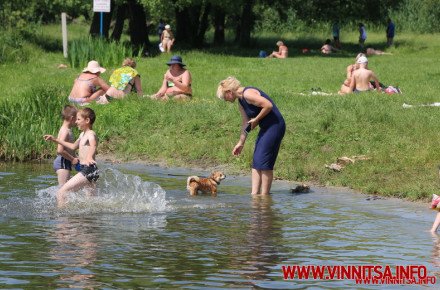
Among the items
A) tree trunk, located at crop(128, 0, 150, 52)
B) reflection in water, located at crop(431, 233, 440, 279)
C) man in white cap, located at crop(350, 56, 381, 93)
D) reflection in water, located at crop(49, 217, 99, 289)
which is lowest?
reflection in water, located at crop(49, 217, 99, 289)

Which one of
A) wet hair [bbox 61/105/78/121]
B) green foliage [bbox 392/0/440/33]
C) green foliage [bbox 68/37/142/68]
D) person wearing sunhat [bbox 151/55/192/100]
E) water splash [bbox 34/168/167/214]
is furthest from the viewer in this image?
green foliage [bbox 392/0/440/33]

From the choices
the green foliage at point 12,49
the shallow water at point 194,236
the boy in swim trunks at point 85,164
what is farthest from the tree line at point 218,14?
the boy in swim trunks at point 85,164

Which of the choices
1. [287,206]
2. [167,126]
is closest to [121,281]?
[287,206]

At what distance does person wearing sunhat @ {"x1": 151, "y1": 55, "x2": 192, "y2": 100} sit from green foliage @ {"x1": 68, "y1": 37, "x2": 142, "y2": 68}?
7684mm

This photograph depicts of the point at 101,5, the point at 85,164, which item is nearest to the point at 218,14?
the point at 101,5

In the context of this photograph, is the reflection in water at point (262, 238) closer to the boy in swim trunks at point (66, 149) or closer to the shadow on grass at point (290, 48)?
the boy in swim trunks at point (66, 149)

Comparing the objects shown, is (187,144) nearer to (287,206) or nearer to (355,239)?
(287,206)

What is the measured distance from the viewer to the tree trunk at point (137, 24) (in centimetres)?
4116

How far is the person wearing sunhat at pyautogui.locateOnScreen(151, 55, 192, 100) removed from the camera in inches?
850

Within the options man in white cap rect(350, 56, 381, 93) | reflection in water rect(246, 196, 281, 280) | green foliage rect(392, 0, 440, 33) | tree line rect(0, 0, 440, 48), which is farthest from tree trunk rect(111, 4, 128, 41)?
reflection in water rect(246, 196, 281, 280)

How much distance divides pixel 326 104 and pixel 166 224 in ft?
27.0

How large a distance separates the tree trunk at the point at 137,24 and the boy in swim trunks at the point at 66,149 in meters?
27.1

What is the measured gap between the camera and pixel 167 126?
19.5 metres

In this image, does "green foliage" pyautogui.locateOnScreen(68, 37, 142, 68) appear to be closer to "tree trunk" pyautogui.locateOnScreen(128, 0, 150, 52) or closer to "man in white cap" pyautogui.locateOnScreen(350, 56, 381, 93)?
"man in white cap" pyautogui.locateOnScreen(350, 56, 381, 93)
